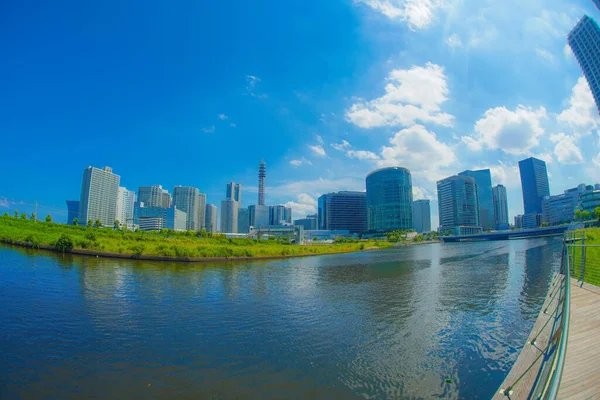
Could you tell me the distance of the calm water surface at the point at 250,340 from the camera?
8.37 m

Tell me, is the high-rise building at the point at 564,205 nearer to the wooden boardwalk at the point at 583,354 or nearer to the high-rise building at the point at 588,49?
the high-rise building at the point at 588,49

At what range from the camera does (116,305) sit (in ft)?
52.4

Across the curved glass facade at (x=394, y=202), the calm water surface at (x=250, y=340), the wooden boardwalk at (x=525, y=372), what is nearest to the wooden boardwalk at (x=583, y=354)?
the wooden boardwalk at (x=525, y=372)

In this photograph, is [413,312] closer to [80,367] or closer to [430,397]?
[430,397]

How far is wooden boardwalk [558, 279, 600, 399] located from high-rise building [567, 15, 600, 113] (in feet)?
401

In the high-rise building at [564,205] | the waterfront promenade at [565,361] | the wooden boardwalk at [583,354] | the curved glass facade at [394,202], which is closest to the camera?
the waterfront promenade at [565,361]

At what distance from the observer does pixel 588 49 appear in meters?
98.0

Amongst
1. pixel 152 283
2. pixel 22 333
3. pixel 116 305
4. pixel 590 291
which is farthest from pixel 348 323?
pixel 152 283

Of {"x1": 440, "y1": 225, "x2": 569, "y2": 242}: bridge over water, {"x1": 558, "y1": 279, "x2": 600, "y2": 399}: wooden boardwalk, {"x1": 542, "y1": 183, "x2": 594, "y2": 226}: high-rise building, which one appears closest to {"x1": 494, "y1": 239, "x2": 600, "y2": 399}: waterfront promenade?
{"x1": 558, "y1": 279, "x2": 600, "y2": 399}: wooden boardwalk

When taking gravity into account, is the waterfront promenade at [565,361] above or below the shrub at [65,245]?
below

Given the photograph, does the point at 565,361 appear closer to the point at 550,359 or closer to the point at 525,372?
the point at 550,359

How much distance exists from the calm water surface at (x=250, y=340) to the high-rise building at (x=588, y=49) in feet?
387

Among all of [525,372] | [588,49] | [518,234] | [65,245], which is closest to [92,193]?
[65,245]

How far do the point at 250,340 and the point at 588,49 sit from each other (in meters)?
147
